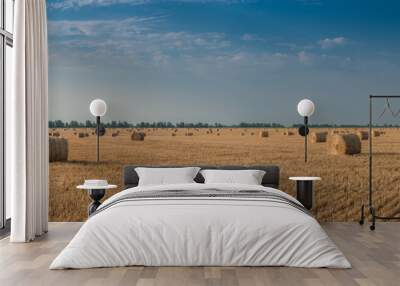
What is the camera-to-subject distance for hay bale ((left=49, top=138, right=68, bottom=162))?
799cm

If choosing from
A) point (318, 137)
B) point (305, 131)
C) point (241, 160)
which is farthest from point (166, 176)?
point (318, 137)

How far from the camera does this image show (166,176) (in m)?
7.25

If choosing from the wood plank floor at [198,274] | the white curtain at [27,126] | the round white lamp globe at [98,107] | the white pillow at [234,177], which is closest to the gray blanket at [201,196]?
the wood plank floor at [198,274]

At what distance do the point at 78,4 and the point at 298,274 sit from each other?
515cm

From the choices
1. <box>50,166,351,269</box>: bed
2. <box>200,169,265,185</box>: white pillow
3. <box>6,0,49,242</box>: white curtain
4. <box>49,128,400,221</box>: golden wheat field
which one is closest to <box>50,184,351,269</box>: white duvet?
<box>50,166,351,269</box>: bed

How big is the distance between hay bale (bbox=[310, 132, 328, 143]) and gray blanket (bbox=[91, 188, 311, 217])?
95.0 inches

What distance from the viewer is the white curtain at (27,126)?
6.16m

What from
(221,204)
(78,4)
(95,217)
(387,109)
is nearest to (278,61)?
(387,109)

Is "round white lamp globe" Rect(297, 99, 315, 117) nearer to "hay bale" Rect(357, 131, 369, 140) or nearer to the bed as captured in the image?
"hay bale" Rect(357, 131, 369, 140)

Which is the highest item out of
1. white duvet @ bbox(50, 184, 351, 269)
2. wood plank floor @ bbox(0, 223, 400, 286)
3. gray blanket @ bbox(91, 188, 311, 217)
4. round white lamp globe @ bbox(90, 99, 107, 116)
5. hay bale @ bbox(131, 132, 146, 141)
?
round white lamp globe @ bbox(90, 99, 107, 116)

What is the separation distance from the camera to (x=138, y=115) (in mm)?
8180

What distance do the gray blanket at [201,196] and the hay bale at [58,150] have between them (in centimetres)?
249

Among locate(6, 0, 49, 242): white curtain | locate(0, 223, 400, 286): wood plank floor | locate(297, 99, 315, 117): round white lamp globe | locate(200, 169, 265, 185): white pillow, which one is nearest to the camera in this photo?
locate(0, 223, 400, 286): wood plank floor

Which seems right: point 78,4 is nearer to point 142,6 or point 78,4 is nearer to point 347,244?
point 142,6
